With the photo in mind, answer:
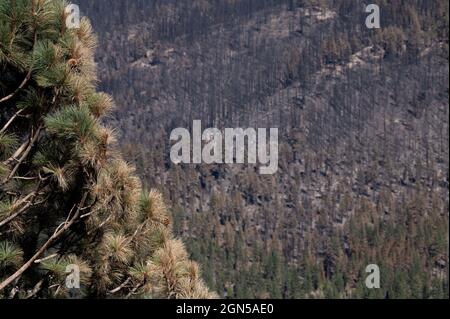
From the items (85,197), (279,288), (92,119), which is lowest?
(279,288)

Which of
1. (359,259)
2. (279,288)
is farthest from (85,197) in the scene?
(359,259)


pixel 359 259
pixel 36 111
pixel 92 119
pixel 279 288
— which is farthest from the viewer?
pixel 359 259

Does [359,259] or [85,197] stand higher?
[85,197]

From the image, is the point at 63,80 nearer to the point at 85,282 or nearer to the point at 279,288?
the point at 85,282

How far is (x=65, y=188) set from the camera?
11.2 m

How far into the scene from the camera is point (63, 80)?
11.1 metres

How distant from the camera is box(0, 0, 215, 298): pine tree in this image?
36.4 feet

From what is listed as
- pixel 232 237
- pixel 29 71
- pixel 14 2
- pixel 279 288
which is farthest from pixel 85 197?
pixel 232 237

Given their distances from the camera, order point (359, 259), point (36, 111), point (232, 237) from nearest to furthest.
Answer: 1. point (36, 111)
2. point (359, 259)
3. point (232, 237)

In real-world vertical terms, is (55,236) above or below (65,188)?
below

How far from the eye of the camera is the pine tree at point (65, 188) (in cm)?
1111
